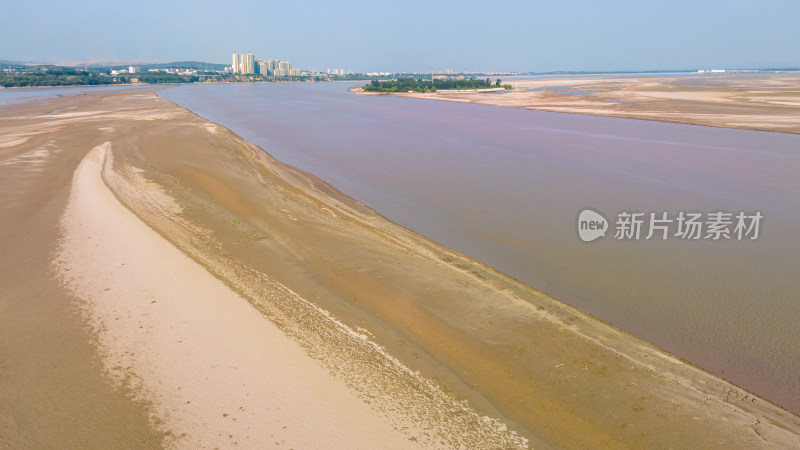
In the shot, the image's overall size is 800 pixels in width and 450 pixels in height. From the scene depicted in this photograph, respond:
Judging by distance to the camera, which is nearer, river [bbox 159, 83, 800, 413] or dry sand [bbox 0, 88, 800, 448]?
dry sand [bbox 0, 88, 800, 448]

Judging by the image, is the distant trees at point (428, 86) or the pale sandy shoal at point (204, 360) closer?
the pale sandy shoal at point (204, 360)

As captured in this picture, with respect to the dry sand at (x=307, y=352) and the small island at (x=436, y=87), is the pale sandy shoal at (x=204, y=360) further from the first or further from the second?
the small island at (x=436, y=87)

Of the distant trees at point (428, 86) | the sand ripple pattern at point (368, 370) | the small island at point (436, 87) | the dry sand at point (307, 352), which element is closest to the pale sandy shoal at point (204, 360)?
the dry sand at point (307, 352)

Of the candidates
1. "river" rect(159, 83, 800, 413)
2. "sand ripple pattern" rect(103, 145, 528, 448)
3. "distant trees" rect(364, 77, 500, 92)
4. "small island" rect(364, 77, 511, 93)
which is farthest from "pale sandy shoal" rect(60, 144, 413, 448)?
"distant trees" rect(364, 77, 500, 92)

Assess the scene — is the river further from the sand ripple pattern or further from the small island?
the small island

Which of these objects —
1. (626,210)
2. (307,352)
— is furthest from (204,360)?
(626,210)

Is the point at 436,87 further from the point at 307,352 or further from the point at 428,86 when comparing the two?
the point at 307,352

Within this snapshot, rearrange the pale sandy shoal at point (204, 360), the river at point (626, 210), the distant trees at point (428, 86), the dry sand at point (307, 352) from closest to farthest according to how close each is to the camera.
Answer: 1. the pale sandy shoal at point (204, 360)
2. the dry sand at point (307, 352)
3. the river at point (626, 210)
4. the distant trees at point (428, 86)
